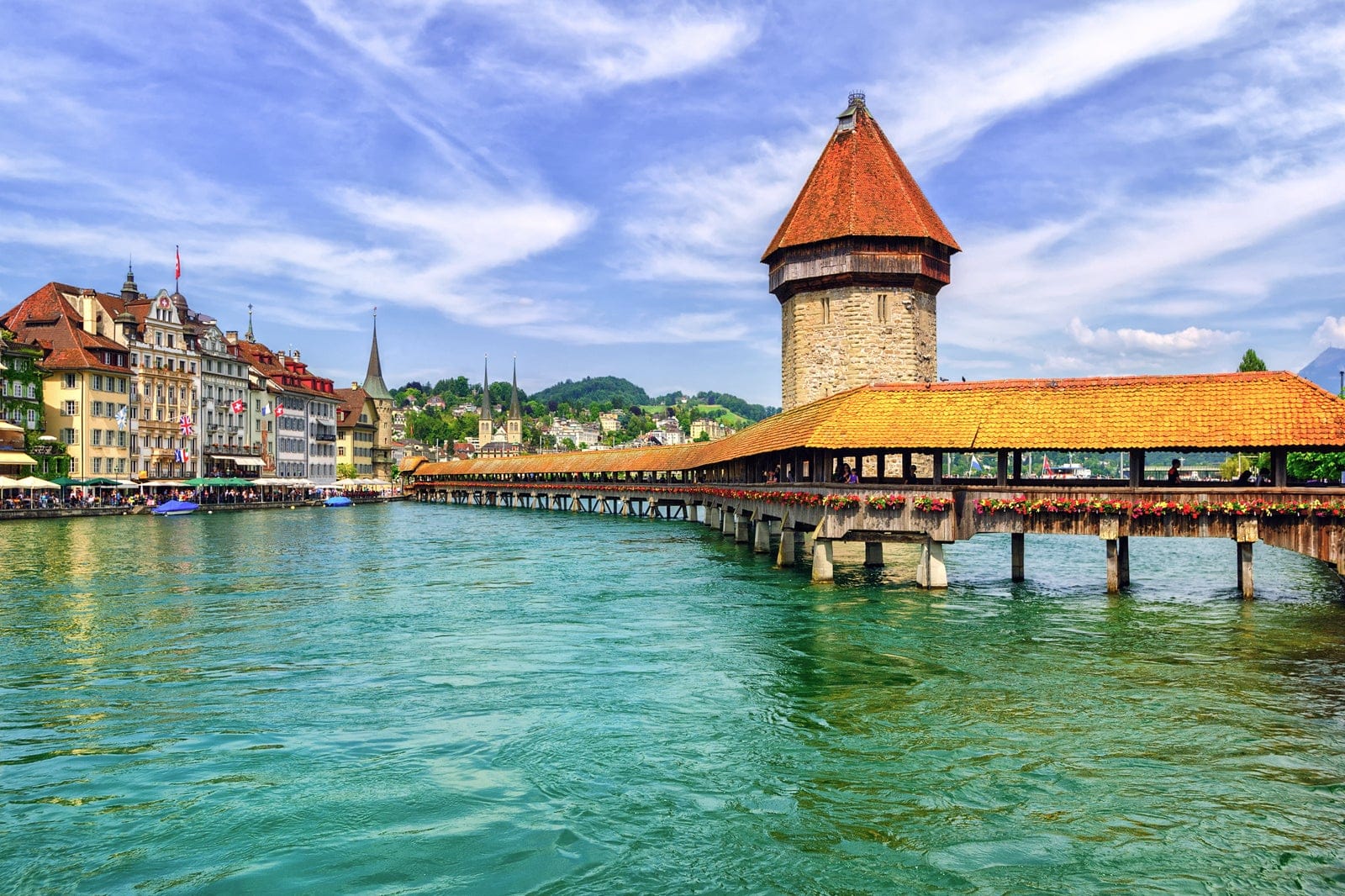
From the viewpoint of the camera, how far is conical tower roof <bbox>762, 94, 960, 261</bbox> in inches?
1836

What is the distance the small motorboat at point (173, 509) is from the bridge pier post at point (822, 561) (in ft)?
171

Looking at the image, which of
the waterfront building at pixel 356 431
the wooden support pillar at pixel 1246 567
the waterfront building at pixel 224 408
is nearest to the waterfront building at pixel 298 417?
the waterfront building at pixel 224 408

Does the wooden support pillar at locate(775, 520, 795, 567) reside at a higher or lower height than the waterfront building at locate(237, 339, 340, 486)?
lower

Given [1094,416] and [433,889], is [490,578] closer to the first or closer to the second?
[1094,416]

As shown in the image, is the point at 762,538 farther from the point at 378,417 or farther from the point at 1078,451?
the point at 378,417

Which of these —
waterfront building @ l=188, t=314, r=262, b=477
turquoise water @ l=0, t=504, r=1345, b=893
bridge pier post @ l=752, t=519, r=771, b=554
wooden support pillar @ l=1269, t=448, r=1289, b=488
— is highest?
waterfront building @ l=188, t=314, r=262, b=477

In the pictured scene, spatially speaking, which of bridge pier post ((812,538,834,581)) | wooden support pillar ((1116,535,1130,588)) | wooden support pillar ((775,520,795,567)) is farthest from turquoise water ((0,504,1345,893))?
wooden support pillar ((775,520,795,567))

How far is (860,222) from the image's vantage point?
4638 centimetres

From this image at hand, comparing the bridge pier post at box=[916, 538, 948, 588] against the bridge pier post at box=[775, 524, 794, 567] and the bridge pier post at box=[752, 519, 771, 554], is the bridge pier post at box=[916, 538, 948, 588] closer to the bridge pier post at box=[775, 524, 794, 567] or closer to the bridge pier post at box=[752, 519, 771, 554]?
the bridge pier post at box=[775, 524, 794, 567]

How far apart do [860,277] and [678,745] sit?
37.7 m

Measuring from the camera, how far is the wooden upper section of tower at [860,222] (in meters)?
46.5

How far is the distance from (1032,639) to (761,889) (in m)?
11.1

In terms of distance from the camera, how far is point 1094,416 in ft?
72.3

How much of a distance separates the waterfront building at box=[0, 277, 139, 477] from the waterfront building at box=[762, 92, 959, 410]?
4415cm
